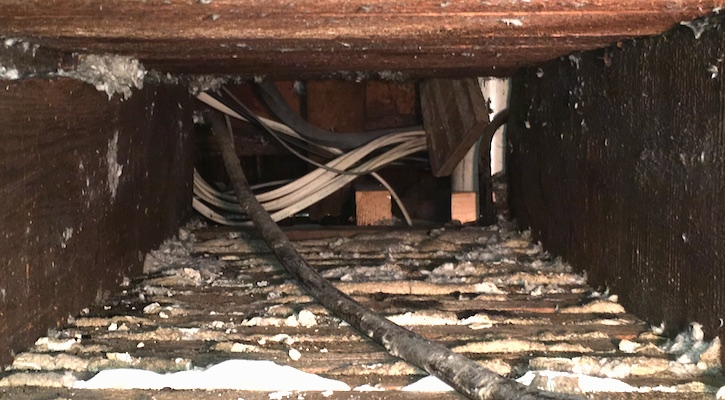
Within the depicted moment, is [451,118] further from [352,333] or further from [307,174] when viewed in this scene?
[352,333]

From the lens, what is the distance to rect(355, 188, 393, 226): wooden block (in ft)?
7.39

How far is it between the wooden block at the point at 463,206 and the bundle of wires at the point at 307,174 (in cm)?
17

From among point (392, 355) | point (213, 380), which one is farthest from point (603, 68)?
point (213, 380)

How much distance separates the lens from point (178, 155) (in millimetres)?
2002

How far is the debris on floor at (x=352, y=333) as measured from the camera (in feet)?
3.42

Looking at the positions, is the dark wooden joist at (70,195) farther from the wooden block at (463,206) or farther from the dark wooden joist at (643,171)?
the dark wooden joist at (643,171)

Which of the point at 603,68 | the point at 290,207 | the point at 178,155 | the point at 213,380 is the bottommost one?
the point at 213,380

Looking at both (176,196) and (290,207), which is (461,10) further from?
(290,207)

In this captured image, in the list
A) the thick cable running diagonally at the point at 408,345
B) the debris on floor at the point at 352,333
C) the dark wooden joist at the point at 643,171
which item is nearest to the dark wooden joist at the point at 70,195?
the debris on floor at the point at 352,333

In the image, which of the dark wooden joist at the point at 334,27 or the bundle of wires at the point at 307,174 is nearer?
the dark wooden joist at the point at 334,27

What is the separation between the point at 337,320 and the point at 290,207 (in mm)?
991

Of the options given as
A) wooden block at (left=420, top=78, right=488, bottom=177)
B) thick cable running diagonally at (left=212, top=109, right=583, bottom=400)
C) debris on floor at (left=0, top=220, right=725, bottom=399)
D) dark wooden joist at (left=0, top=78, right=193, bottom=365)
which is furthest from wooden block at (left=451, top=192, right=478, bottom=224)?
dark wooden joist at (left=0, top=78, right=193, bottom=365)

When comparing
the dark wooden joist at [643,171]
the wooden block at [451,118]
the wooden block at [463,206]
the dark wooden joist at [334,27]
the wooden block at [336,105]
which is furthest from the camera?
the wooden block at [336,105]

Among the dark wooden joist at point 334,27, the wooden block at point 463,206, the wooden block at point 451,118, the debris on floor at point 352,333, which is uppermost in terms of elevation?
the dark wooden joist at point 334,27
